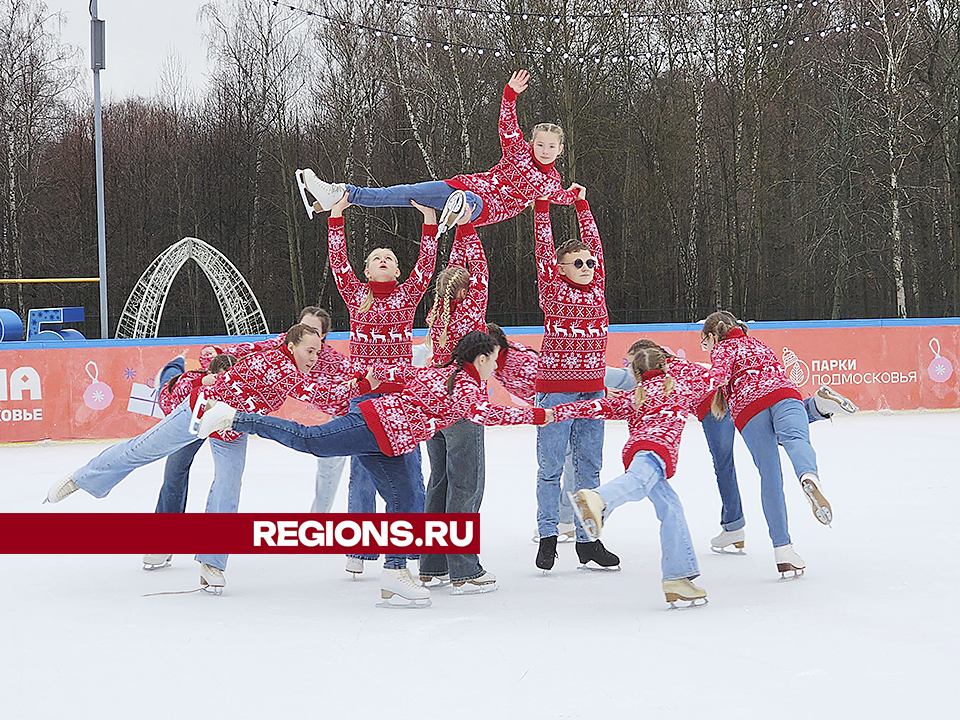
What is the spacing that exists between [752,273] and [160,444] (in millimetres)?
19767

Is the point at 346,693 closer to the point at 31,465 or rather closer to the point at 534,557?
the point at 534,557

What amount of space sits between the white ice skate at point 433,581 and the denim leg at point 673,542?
3.14 feet

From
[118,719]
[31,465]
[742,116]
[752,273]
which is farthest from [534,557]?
[752,273]

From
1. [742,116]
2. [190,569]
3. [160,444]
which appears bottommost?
[190,569]

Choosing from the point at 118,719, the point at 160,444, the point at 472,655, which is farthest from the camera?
the point at 160,444

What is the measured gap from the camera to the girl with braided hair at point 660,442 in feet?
12.5

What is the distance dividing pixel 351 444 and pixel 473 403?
0.48 meters

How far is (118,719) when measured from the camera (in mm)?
2645

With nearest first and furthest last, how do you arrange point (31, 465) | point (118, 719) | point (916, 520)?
point (118, 719) → point (916, 520) → point (31, 465)

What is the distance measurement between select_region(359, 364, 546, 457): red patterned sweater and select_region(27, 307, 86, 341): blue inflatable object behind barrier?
1066 centimetres

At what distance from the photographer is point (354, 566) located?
14.8 feet

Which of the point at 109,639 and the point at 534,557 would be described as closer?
the point at 109,639

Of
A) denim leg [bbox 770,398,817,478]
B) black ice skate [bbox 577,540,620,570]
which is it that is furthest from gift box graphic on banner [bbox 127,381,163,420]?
denim leg [bbox 770,398,817,478]

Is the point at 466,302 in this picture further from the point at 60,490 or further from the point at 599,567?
the point at 60,490
